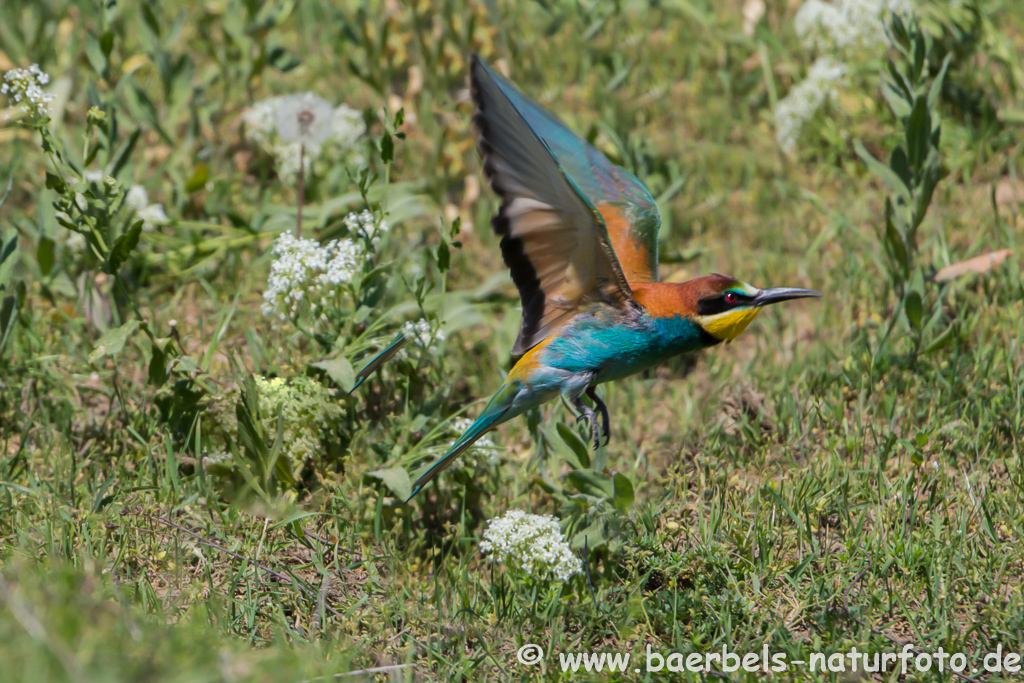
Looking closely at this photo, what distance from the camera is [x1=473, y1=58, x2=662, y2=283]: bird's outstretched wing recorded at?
10.4 feet

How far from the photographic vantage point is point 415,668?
2482 mm

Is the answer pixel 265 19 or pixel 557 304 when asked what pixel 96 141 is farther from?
pixel 557 304

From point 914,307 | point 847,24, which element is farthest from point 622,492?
point 847,24

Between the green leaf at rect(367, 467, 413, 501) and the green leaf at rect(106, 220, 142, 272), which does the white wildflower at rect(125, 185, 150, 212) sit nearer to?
the green leaf at rect(106, 220, 142, 272)

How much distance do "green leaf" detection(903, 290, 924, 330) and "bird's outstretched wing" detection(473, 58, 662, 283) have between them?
0.93 metres

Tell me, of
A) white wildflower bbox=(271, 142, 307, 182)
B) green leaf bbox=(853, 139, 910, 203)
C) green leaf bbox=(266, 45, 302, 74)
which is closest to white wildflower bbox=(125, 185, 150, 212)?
white wildflower bbox=(271, 142, 307, 182)

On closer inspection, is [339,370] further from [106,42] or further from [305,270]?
[106,42]

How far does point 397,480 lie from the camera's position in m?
2.96

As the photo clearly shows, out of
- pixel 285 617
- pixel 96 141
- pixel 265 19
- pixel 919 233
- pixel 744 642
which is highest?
pixel 265 19

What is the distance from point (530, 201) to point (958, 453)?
1.65m

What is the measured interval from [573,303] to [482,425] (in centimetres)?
48

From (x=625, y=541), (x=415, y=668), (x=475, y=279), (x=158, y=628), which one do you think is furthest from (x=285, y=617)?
(x=475, y=279)
